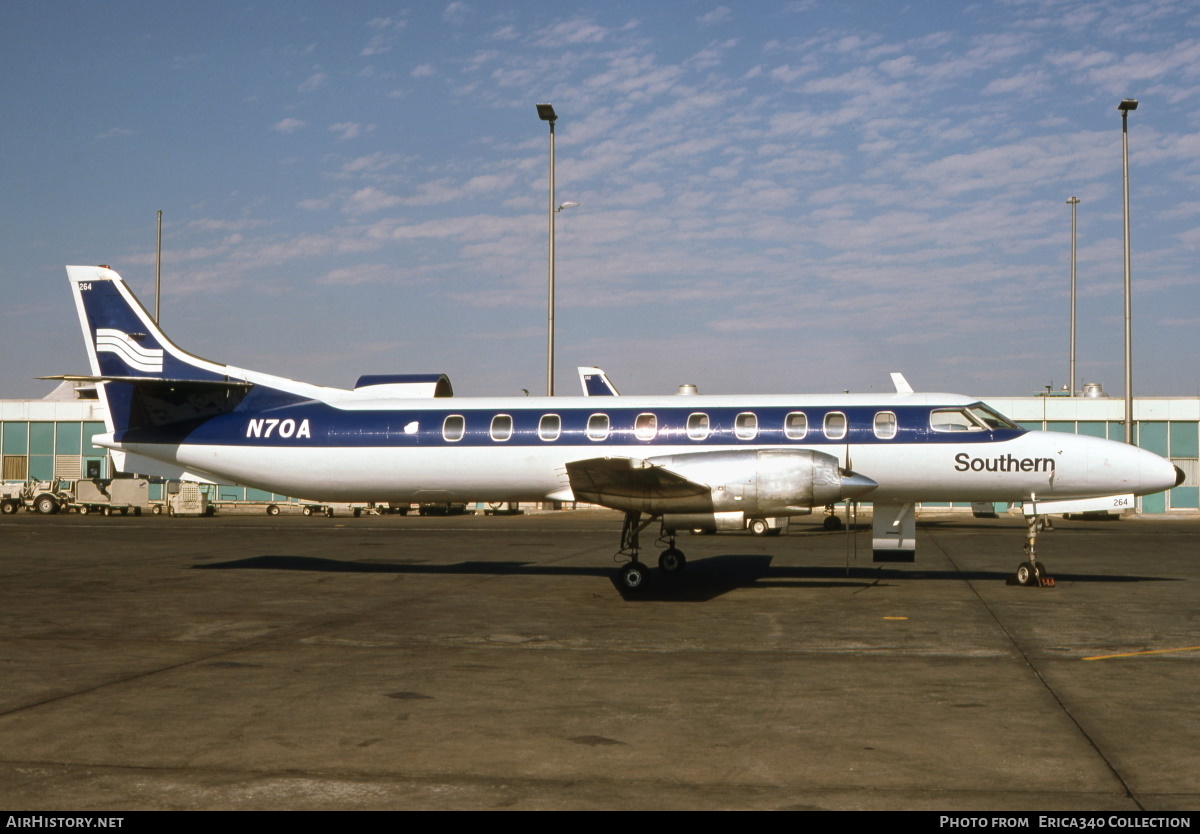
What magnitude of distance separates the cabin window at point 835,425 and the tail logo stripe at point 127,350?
544 inches

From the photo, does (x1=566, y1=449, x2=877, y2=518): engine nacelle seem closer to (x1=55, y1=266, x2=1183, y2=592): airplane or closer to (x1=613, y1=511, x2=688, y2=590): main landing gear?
(x1=55, y1=266, x2=1183, y2=592): airplane

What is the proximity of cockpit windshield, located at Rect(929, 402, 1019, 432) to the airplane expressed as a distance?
0.03 m

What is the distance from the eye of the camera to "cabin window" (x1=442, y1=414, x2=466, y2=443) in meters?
19.2

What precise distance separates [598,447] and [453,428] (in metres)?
2.93

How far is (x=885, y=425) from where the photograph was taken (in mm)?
18047

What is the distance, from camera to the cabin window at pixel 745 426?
18188 mm

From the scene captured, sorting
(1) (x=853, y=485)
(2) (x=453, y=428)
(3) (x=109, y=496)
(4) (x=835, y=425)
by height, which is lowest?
(3) (x=109, y=496)

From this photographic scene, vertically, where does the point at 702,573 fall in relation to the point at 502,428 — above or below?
below

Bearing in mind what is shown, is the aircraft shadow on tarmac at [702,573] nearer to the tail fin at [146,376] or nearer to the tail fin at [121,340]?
the tail fin at [146,376]

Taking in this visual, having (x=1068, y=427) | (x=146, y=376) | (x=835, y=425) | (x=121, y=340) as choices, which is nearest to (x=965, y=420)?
(x=835, y=425)

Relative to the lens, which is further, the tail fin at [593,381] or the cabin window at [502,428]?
the tail fin at [593,381]

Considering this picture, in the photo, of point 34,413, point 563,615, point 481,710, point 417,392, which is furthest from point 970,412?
point 34,413

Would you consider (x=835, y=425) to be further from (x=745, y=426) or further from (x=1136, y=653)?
(x=1136, y=653)

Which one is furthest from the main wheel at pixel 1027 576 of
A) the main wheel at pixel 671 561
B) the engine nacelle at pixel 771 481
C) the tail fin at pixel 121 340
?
the tail fin at pixel 121 340
